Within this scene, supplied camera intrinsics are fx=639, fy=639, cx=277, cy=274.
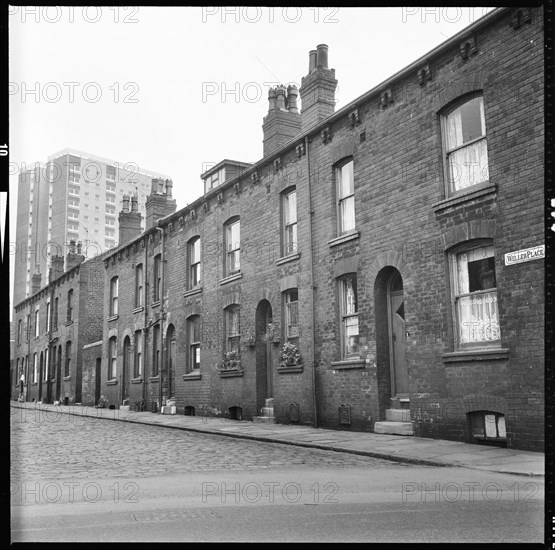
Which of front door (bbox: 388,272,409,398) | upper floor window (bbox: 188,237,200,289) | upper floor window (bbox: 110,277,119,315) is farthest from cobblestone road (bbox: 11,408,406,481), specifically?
upper floor window (bbox: 110,277,119,315)

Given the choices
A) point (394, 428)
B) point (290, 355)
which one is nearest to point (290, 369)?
point (290, 355)

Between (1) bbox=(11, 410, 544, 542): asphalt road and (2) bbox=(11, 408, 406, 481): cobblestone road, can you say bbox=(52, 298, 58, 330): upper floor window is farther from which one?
(1) bbox=(11, 410, 544, 542): asphalt road

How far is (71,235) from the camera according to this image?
90875 millimetres

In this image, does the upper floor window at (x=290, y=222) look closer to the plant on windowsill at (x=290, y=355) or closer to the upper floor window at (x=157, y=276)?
the plant on windowsill at (x=290, y=355)

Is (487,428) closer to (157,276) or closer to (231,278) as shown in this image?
(231,278)

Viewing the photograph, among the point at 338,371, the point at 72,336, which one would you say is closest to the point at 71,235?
the point at 72,336

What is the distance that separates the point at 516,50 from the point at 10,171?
10521 millimetres

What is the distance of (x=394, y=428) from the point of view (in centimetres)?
1312

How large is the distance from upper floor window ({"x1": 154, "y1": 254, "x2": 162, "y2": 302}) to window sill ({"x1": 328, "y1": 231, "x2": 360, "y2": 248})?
1157 centimetres

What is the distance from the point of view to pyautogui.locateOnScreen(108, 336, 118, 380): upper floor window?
3003 cm

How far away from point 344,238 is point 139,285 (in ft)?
48.8

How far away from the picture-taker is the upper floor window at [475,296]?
11.5 metres

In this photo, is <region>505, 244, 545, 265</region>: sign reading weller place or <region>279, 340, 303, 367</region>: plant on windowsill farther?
<region>279, 340, 303, 367</region>: plant on windowsill
